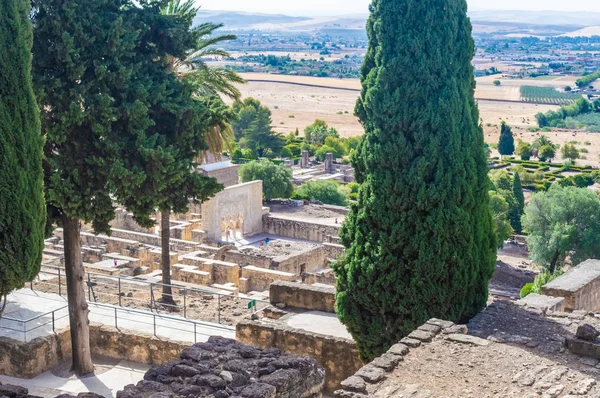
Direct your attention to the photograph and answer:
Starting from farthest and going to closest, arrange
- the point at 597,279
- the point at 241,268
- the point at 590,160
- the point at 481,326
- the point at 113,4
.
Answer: the point at 590,160
the point at 241,268
the point at 597,279
the point at 113,4
the point at 481,326

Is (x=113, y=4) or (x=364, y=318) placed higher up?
(x=113, y=4)

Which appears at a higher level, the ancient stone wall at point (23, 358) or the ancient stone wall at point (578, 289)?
the ancient stone wall at point (578, 289)

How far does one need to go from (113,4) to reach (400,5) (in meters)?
4.16

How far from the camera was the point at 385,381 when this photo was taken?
8.05 metres

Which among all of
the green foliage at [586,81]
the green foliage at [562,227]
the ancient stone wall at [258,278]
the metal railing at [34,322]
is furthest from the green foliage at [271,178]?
the green foliage at [586,81]

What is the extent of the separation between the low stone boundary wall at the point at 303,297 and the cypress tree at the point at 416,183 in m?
1.86

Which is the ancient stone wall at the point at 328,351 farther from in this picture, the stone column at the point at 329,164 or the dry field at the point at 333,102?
the dry field at the point at 333,102

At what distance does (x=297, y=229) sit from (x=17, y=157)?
25.2m

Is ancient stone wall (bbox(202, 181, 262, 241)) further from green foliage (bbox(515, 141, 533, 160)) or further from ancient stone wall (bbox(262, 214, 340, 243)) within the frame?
green foliage (bbox(515, 141, 533, 160))

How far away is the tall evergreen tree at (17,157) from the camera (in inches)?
344

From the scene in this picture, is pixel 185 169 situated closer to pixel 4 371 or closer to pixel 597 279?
pixel 4 371

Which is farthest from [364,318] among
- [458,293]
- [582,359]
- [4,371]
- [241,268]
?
[241,268]

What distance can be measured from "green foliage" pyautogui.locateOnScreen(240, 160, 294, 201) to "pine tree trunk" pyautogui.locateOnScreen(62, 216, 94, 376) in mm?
30126

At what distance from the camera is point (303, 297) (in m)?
13.1
